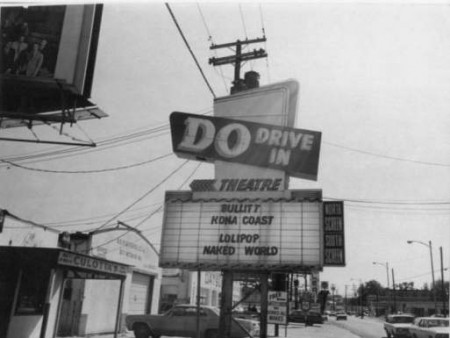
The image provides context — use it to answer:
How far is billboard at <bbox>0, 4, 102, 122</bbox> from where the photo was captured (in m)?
13.0

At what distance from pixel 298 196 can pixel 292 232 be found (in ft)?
3.06

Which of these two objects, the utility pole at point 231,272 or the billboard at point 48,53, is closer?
the utility pole at point 231,272

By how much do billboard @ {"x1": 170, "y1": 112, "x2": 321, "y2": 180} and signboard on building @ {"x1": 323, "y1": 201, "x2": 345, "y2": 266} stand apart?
1.04 metres

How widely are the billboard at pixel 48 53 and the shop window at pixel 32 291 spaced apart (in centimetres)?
498

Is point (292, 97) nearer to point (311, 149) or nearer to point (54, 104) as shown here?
point (311, 149)

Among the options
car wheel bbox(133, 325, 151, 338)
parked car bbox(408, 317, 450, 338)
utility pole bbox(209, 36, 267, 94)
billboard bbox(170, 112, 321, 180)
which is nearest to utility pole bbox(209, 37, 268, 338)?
utility pole bbox(209, 36, 267, 94)

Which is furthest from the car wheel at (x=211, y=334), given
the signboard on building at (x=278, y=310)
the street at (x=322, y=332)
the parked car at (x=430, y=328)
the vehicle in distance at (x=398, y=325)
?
the vehicle in distance at (x=398, y=325)

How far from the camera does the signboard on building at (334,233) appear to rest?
1226 cm

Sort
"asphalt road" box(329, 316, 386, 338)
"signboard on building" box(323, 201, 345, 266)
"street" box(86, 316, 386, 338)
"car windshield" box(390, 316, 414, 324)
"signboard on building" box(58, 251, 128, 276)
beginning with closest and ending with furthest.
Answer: "signboard on building" box(323, 201, 345, 266), "signboard on building" box(58, 251, 128, 276), "car windshield" box(390, 316, 414, 324), "street" box(86, 316, 386, 338), "asphalt road" box(329, 316, 386, 338)

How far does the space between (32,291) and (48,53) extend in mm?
7588

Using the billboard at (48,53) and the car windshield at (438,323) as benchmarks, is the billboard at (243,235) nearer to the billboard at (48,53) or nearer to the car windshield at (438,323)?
the billboard at (48,53)

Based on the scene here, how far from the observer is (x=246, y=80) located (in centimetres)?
1684

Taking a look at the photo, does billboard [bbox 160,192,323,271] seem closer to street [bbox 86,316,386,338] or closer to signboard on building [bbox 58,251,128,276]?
signboard on building [bbox 58,251,128,276]

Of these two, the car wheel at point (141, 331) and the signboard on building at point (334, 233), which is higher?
the signboard on building at point (334, 233)
